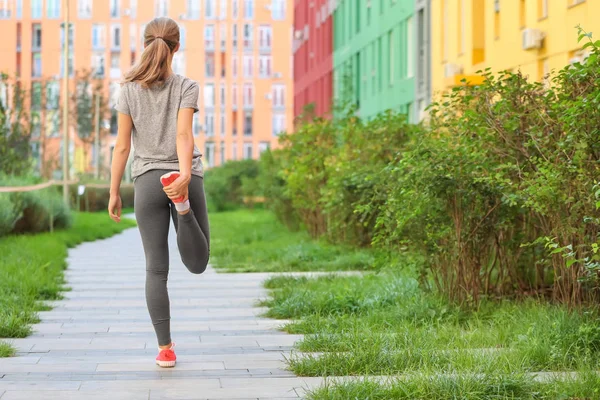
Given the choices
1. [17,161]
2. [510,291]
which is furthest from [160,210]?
[17,161]

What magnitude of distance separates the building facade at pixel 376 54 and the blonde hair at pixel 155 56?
24.8 metres

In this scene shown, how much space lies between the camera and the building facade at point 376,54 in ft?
116

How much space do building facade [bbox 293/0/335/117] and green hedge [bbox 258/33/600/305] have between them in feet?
122

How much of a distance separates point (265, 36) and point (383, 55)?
213ft

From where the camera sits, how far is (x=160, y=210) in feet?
22.7

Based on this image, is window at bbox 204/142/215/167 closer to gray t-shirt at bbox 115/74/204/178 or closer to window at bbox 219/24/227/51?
window at bbox 219/24/227/51

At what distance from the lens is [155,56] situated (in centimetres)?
691

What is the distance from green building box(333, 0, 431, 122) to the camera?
33406 mm

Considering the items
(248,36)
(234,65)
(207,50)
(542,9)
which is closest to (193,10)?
(207,50)

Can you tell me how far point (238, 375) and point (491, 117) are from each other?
322 cm

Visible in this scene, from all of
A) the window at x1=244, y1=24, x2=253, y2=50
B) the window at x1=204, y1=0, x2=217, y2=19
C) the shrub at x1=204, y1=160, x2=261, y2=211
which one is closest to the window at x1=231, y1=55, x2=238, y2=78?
the window at x1=244, y1=24, x2=253, y2=50

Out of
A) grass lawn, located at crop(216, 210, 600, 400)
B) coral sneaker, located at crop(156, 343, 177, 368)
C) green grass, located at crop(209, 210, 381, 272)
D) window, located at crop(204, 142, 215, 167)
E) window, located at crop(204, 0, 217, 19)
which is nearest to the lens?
grass lawn, located at crop(216, 210, 600, 400)

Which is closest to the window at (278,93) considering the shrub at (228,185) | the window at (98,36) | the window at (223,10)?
the window at (223,10)

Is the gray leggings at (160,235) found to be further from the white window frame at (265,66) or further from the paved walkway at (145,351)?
the white window frame at (265,66)
